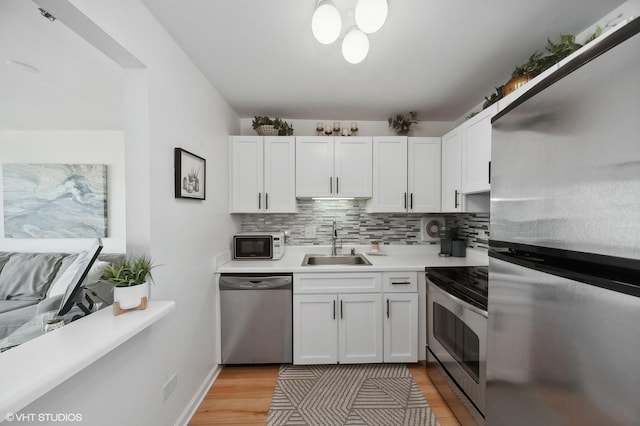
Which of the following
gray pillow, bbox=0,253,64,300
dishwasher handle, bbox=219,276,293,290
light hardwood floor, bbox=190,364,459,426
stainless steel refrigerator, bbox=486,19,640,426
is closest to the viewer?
stainless steel refrigerator, bbox=486,19,640,426

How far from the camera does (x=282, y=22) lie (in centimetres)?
142

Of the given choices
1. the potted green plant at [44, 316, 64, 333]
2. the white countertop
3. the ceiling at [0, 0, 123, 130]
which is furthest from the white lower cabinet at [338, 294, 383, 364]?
the ceiling at [0, 0, 123, 130]

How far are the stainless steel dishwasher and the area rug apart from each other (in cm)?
24

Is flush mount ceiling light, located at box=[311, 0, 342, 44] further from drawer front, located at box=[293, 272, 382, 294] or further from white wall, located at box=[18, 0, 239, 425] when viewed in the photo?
drawer front, located at box=[293, 272, 382, 294]

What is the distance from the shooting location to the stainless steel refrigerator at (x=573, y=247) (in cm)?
50

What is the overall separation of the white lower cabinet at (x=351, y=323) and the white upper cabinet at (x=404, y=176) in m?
0.85

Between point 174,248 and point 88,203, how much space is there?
235 centimetres

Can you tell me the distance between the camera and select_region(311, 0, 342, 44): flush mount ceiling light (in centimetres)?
113

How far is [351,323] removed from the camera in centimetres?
223

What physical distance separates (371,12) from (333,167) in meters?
1.60

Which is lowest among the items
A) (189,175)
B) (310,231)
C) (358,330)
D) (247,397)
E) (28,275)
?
(247,397)

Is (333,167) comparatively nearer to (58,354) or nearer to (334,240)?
(334,240)

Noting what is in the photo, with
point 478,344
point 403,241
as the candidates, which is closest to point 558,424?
point 478,344

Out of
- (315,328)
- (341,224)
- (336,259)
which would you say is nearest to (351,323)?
(315,328)
